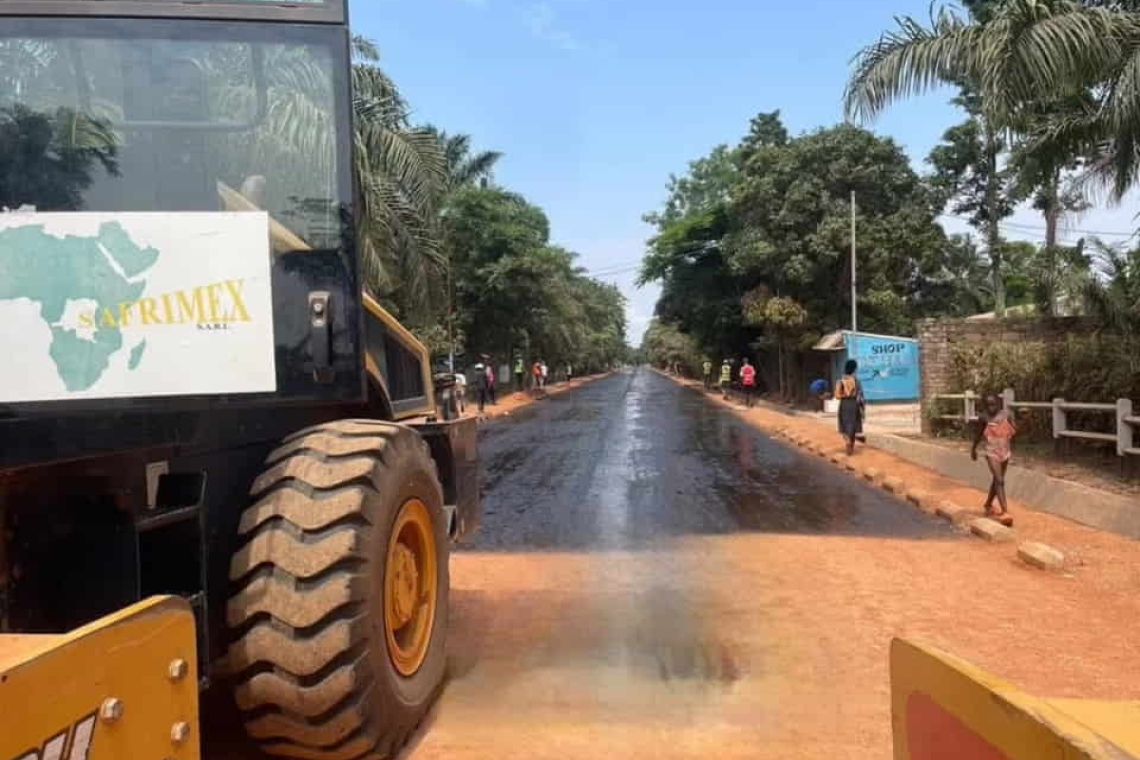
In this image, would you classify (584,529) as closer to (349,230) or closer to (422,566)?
(422,566)

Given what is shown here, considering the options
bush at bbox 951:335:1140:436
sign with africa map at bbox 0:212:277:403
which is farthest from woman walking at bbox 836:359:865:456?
sign with africa map at bbox 0:212:277:403

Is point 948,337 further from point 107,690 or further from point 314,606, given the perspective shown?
point 107,690

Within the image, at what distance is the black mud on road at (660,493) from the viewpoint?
9898 millimetres

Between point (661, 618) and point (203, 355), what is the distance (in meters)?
4.12

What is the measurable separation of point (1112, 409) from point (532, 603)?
7760 mm

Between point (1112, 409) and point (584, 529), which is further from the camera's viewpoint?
point (1112, 409)

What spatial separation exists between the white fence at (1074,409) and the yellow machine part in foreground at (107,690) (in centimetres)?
1043

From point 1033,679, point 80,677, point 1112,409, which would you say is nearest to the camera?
point 80,677

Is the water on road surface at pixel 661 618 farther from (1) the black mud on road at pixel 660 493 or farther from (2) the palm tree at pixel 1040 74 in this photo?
(2) the palm tree at pixel 1040 74

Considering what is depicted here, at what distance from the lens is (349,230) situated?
373 cm

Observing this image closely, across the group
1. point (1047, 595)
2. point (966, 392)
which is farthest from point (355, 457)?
point (966, 392)

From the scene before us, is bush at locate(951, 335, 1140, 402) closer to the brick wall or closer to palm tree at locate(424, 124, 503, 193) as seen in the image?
the brick wall

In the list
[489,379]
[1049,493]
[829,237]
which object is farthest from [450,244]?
[1049,493]

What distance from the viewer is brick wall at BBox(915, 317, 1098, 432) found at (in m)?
16.2
